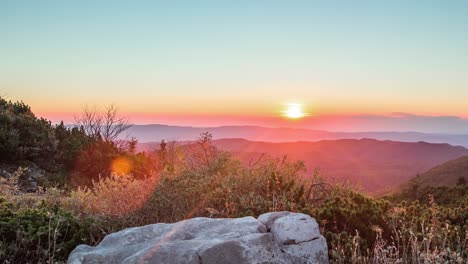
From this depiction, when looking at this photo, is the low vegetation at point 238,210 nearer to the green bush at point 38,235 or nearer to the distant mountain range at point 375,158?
the green bush at point 38,235

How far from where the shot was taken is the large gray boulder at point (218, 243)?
5.57 metres

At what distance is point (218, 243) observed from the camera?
5613 millimetres

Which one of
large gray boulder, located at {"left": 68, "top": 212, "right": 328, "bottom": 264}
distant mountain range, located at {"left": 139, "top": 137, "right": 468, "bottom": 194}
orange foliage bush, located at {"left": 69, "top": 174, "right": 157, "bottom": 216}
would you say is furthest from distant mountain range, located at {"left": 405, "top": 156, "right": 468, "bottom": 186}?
large gray boulder, located at {"left": 68, "top": 212, "right": 328, "bottom": 264}

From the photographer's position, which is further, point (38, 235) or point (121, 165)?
point (121, 165)

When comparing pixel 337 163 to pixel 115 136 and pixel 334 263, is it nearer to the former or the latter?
pixel 115 136

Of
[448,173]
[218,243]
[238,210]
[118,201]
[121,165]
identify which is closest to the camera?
[218,243]

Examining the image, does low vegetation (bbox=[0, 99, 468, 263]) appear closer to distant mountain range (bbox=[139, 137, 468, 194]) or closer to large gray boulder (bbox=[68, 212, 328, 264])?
large gray boulder (bbox=[68, 212, 328, 264])

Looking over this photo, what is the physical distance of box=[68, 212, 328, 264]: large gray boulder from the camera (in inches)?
219

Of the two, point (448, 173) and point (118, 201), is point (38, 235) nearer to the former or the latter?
point (118, 201)

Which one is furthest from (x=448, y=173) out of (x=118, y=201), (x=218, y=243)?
(x=218, y=243)

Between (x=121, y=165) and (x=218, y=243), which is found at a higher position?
(x=218, y=243)

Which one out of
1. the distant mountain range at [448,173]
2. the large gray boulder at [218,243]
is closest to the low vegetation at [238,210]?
the large gray boulder at [218,243]

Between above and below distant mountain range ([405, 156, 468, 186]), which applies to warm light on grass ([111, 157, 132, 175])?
above

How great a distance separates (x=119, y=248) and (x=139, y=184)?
390cm
